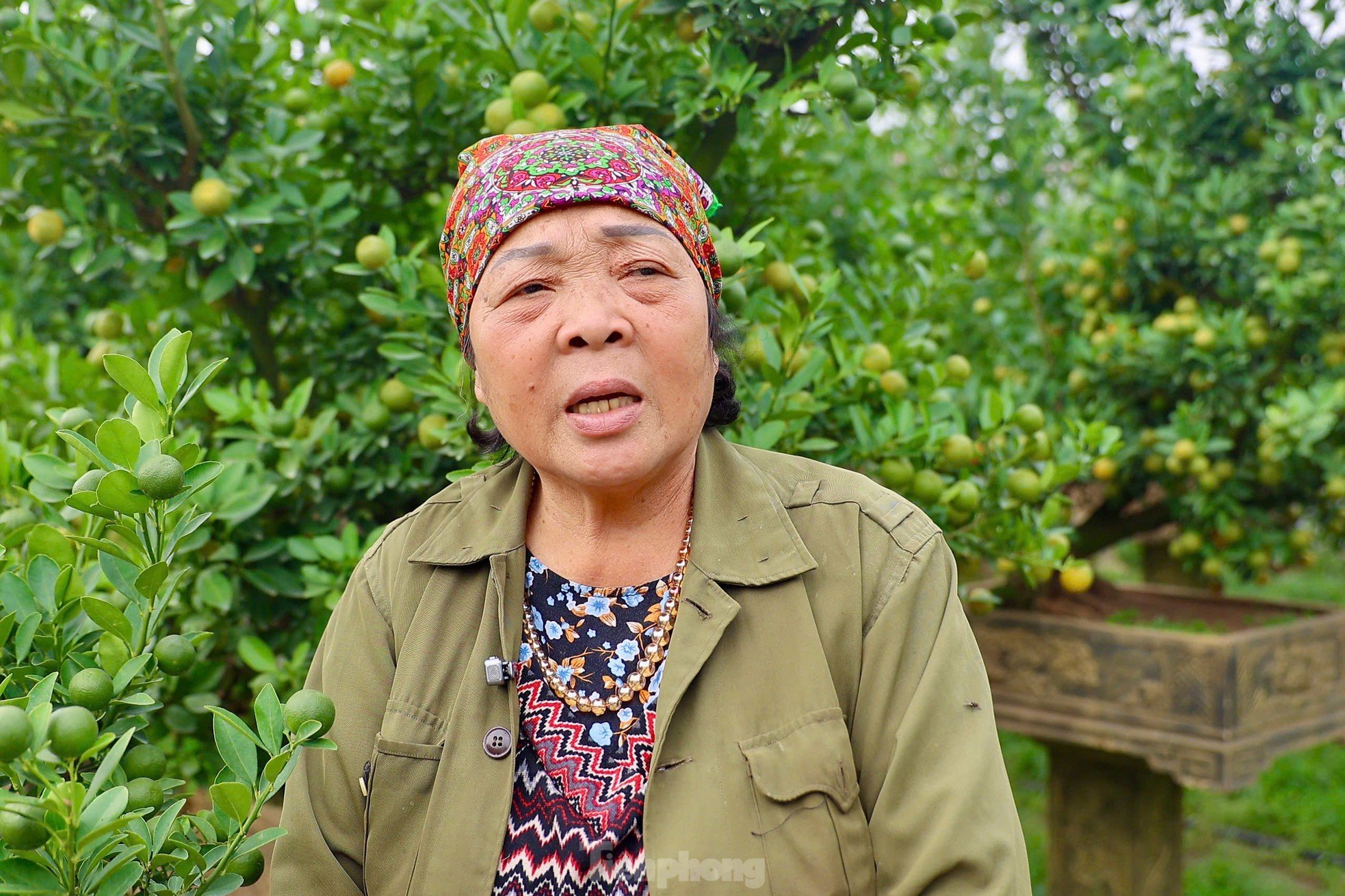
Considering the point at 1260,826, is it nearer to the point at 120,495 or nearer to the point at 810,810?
the point at 810,810

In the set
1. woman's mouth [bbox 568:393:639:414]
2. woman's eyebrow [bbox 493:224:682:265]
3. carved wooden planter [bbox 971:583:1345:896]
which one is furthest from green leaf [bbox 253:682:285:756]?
carved wooden planter [bbox 971:583:1345:896]

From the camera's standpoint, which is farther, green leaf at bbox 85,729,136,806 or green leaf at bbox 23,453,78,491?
green leaf at bbox 23,453,78,491

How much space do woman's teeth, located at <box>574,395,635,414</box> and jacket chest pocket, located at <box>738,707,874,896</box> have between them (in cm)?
45

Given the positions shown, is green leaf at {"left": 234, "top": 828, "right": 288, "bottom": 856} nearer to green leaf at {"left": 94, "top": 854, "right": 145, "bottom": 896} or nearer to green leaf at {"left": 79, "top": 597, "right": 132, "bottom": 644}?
green leaf at {"left": 94, "top": 854, "right": 145, "bottom": 896}

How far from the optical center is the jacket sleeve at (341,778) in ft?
5.20

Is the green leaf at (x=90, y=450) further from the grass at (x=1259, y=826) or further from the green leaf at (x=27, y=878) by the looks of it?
the grass at (x=1259, y=826)

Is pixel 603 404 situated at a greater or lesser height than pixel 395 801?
greater

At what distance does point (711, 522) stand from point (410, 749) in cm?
50

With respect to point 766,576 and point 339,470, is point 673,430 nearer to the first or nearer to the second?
point 766,576

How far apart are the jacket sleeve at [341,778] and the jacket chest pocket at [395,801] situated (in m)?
0.05

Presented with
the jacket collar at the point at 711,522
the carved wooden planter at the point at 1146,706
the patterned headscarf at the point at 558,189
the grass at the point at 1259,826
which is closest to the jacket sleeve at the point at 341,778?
the jacket collar at the point at 711,522

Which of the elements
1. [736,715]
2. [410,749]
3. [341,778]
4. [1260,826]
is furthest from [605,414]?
[1260,826]

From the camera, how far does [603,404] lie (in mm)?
1529

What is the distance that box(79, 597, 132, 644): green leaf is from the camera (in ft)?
4.79
